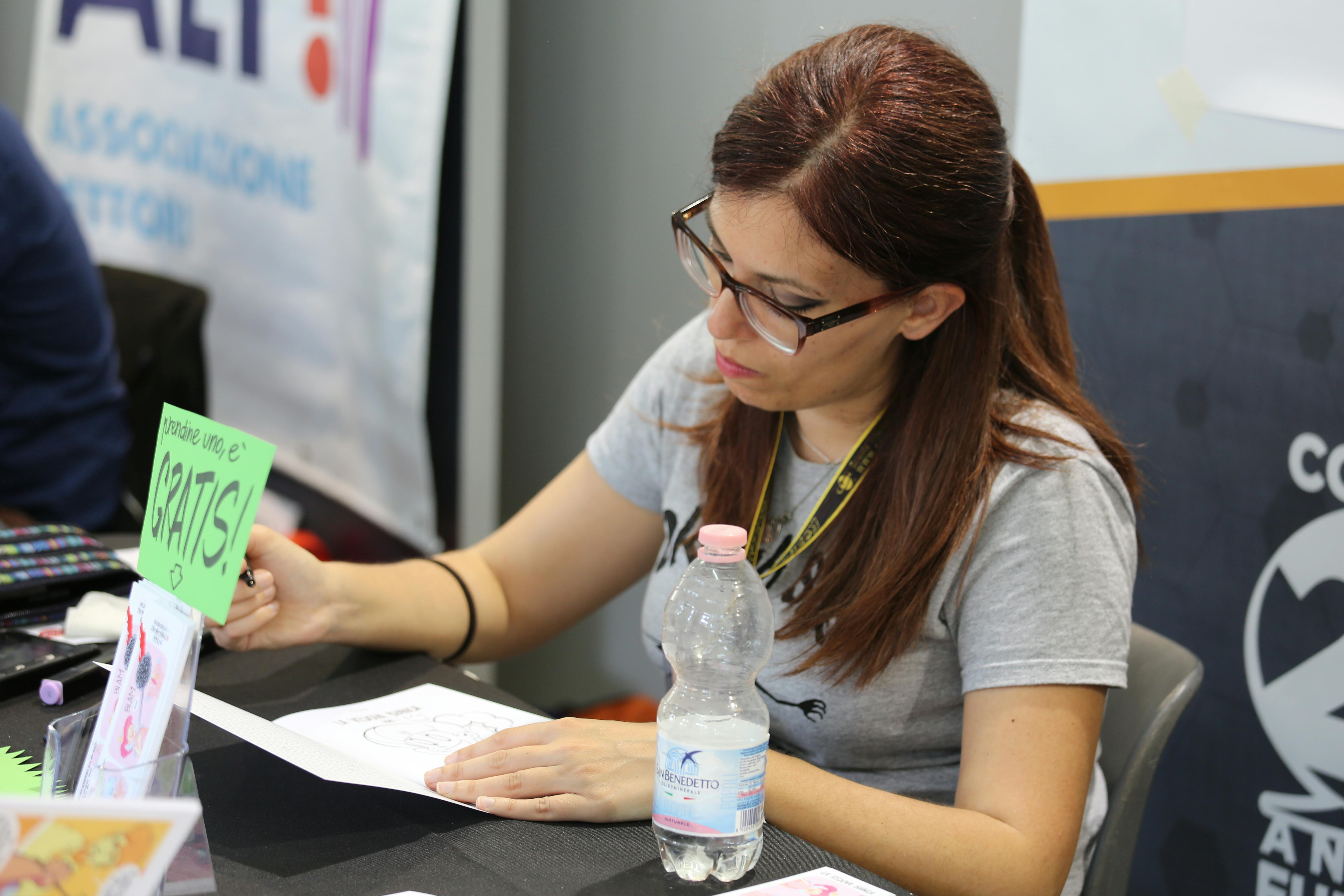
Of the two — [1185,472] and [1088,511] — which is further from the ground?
[1088,511]

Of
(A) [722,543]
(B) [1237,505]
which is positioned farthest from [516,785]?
(B) [1237,505]

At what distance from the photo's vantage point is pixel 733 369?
44.5 inches

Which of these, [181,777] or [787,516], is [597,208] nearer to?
[787,516]

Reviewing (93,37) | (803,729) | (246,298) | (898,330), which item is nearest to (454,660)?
(803,729)

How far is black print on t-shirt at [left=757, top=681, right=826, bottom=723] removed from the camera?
1.12 meters

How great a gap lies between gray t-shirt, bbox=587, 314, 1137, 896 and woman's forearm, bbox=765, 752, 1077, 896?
135mm

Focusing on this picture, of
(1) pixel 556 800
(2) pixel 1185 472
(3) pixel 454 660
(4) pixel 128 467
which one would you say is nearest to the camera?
(1) pixel 556 800

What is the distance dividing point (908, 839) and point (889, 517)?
0.99ft

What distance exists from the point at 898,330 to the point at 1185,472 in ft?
1.93

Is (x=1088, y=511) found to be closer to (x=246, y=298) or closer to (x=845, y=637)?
(x=845, y=637)

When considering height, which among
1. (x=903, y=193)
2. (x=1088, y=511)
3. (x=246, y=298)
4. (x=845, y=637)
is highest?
(x=903, y=193)

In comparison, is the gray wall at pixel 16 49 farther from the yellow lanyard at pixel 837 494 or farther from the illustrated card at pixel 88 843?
the illustrated card at pixel 88 843

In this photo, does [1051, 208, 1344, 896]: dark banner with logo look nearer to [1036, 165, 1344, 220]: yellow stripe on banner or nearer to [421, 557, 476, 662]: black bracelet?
[1036, 165, 1344, 220]: yellow stripe on banner

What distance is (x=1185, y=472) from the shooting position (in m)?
1.49
